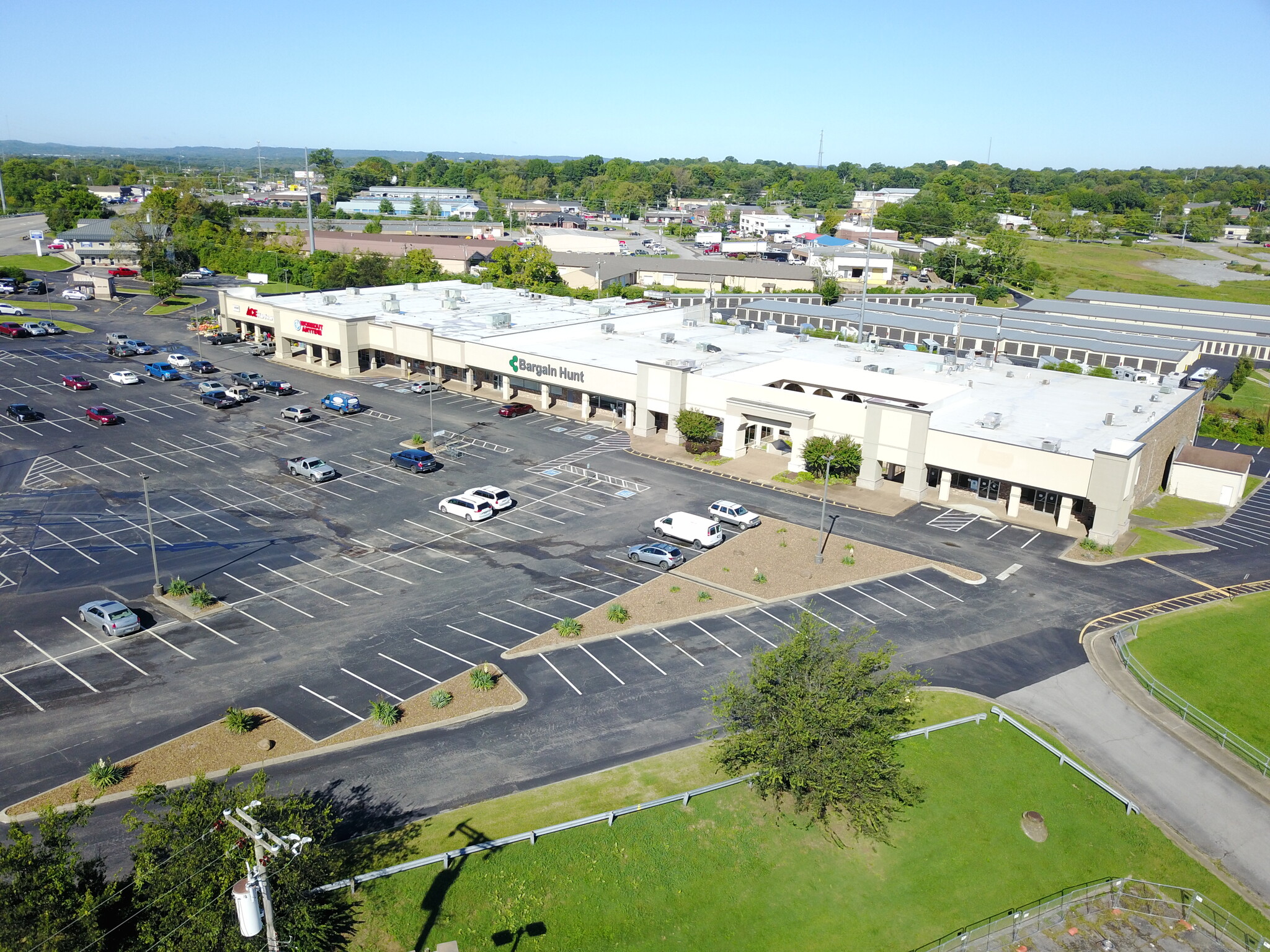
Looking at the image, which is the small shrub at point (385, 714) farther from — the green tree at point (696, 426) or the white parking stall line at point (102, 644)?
the green tree at point (696, 426)

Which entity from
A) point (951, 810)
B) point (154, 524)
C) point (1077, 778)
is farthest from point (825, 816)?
point (154, 524)

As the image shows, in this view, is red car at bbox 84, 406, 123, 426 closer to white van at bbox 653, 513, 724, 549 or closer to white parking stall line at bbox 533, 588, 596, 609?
white parking stall line at bbox 533, 588, 596, 609

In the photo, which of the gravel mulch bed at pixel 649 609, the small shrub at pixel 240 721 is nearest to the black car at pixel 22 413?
the small shrub at pixel 240 721

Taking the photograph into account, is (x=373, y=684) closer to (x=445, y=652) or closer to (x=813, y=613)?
(x=445, y=652)

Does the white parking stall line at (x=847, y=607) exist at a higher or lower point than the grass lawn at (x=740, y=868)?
higher

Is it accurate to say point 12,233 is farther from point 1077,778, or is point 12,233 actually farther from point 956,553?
point 1077,778
